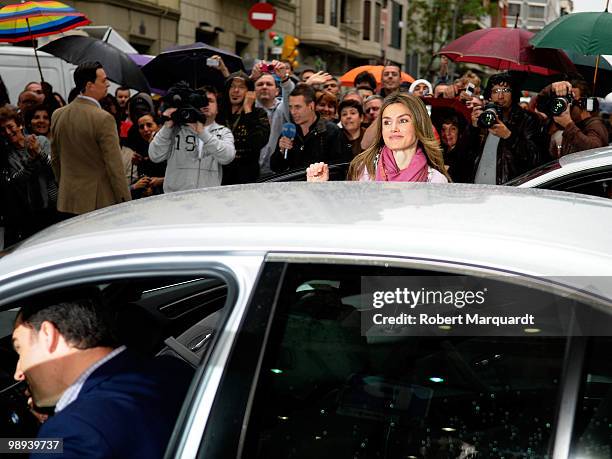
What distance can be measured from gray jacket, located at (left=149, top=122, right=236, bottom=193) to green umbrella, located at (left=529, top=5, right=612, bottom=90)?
3.11 metres

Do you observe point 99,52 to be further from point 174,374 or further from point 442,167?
point 174,374

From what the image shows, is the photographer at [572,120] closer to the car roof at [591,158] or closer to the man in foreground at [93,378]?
the car roof at [591,158]

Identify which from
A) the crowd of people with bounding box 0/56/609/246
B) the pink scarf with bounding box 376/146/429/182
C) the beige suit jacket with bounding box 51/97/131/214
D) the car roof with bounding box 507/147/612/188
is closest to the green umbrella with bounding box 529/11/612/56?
the crowd of people with bounding box 0/56/609/246

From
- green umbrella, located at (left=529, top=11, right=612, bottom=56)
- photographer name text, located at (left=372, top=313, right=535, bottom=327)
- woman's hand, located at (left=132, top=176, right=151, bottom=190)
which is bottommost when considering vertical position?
woman's hand, located at (left=132, top=176, right=151, bottom=190)

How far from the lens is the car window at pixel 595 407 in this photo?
1.76 metres

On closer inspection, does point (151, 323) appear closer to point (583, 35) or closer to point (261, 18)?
point (583, 35)

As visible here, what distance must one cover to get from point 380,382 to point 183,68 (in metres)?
9.03

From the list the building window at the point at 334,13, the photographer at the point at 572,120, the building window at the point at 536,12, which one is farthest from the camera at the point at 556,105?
the building window at the point at 536,12

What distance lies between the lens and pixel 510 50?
9578mm

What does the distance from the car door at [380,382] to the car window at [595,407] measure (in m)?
0.02

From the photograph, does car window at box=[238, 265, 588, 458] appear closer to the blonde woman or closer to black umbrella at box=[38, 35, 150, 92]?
the blonde woman

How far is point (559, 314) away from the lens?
1.81 m

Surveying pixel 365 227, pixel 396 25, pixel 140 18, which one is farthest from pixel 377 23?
pixel 365 227

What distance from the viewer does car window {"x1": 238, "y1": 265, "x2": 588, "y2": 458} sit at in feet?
6.15
